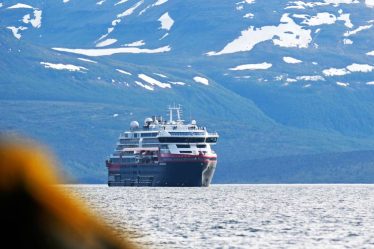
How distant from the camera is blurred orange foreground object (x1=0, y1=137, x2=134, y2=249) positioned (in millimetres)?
4414

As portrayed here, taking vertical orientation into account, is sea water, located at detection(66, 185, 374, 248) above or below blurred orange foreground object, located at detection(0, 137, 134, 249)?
below

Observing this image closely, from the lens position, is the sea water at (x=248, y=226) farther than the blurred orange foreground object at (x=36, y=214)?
Yes

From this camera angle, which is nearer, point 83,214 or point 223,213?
point 83,214

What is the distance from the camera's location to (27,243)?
14.4ft

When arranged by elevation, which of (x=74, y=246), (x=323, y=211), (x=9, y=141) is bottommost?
(x=323, y=211)

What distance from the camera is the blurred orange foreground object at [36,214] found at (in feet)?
14.5

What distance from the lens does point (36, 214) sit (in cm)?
449

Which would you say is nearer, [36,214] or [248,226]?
[36,214]

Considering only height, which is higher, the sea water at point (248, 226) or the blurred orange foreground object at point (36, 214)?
the blurred orange foreground object at point (36, 214)

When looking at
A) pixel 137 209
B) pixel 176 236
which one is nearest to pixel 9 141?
pixel 176 236

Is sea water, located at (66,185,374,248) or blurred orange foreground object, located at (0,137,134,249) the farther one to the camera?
sea water, located at (66,185,374,248)

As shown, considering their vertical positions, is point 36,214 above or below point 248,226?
above

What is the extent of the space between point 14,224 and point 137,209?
11243 centimetres

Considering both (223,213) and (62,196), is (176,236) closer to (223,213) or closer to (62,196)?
(223,213)
